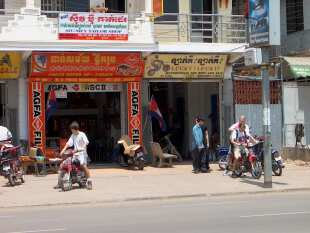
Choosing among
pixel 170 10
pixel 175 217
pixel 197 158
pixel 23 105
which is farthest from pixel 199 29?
pixel 175 217

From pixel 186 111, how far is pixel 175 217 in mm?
17358

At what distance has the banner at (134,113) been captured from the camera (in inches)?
973

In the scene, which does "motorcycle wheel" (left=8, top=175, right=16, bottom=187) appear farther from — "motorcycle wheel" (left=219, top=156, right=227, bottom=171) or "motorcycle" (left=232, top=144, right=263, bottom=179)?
"motorcycle wheel" (left=219, top=156, right=227, bottom=171)

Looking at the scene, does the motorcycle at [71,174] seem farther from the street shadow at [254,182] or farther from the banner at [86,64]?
the banner at [86,64]

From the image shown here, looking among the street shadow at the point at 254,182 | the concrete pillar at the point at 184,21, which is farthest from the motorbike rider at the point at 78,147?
the concrete pillar at the point at 184,21

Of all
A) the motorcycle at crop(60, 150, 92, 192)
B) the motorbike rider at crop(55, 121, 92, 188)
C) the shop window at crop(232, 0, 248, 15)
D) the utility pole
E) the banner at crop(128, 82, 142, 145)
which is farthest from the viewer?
the shop window at crop(232, 0, 248, 15)

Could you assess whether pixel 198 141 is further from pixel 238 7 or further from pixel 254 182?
pixel 238 7

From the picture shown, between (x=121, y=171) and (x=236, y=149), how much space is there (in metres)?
4.71

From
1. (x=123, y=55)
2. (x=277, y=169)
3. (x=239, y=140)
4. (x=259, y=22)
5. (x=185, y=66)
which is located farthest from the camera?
(x=185, y=66)

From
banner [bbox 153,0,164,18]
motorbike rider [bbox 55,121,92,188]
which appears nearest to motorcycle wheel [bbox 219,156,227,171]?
banner [bbox 153,0,164,18]

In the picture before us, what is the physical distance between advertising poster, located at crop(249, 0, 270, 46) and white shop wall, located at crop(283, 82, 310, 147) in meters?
7.88

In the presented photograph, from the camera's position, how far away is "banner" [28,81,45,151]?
23.5 metres

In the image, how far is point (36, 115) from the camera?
23.5 m

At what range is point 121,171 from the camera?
77.2ft
